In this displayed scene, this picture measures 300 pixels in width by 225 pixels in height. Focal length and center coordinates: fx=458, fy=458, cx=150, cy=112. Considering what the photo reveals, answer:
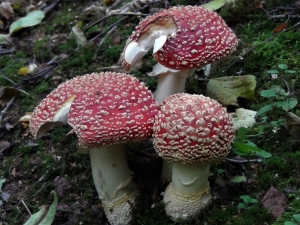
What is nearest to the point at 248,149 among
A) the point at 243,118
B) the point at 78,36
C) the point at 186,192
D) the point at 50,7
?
the point at 186,192

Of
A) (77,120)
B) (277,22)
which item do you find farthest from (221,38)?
(277,22)

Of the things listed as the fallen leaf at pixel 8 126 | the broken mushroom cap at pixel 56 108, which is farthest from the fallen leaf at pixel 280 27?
the fallen leaf at pixel 8 126

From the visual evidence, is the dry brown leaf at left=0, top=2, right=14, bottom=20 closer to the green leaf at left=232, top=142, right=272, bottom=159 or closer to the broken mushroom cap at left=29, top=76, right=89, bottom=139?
the broken mushroom cap at left=29, top=76, right=89, bottom=139

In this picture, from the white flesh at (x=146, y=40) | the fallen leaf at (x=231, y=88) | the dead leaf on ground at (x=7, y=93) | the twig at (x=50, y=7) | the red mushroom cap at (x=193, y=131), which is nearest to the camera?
the red mushroom cap at (x=193, y=131)

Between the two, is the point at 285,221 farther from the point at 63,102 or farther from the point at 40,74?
the point at 40,74

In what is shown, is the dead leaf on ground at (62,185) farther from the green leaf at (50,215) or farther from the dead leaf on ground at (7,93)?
the dead leaf on ground at (7,93)
